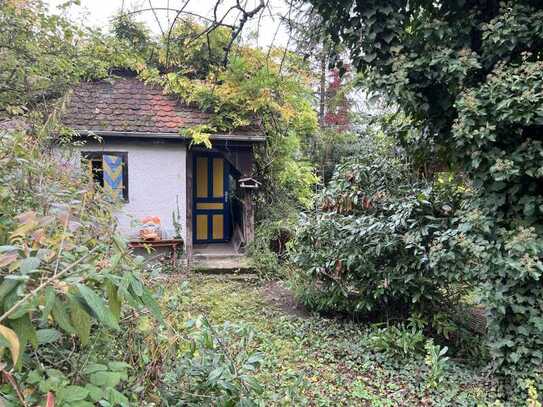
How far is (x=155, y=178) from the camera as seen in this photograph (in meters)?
8.34

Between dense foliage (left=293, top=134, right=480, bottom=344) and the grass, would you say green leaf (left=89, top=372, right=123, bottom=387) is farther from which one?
dense foliage (left=293, top=134, right=480, bottom=344)

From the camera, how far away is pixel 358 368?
4.04 metres

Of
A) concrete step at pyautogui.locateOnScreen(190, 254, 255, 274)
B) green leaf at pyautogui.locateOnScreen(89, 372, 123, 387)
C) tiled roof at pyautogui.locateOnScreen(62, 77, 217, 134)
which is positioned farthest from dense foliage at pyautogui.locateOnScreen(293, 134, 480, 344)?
tiled roof at pyautogui.locateOnScreen(62, 77, 217, 134)

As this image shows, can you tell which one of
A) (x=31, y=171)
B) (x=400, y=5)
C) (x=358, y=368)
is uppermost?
(x=400, y=5)

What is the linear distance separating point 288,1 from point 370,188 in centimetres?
252

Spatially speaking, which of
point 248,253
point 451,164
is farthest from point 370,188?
point 248,253

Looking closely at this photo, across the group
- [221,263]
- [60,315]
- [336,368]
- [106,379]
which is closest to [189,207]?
[221,263]

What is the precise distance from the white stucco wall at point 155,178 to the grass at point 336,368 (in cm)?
320

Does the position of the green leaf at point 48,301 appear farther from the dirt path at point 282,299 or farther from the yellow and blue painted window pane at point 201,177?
the yellow and blue painted window pane at point 201,177

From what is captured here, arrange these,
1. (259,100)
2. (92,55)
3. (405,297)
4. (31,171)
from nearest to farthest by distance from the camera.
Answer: (31,171)
(405,297)
(92,55)
(259,100)

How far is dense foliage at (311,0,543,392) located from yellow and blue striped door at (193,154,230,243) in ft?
20.3

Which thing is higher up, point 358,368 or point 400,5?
point 400,5

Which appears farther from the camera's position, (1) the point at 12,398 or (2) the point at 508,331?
(2) the point at 508,331

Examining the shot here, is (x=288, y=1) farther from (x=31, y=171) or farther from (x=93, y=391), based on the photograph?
(x=93, y=391)
